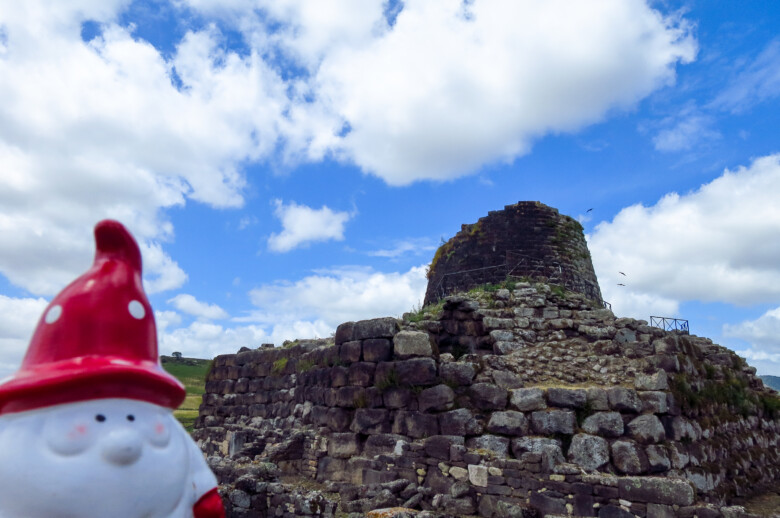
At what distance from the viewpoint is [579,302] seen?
11.8 meters

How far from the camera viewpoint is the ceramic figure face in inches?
102

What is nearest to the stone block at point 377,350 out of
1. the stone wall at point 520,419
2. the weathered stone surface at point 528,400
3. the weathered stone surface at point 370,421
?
the stone wall at point 520,419

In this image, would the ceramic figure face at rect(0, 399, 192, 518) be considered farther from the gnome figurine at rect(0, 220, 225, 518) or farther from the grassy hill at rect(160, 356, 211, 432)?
the grassy hill at rect(160, 356, 211, 432)

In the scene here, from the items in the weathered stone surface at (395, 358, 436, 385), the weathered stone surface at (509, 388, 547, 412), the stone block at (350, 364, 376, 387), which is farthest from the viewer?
the stone block at (350, 364, 376, 387)

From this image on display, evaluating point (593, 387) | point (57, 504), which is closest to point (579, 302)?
point (593, 387)

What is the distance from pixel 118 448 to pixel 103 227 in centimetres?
123

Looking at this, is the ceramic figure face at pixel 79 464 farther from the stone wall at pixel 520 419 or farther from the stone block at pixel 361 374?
the stone block at pixel 361 374

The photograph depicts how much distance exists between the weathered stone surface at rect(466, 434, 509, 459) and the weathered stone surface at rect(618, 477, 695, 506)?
6.19ft

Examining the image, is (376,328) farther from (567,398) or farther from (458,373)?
(567,398)

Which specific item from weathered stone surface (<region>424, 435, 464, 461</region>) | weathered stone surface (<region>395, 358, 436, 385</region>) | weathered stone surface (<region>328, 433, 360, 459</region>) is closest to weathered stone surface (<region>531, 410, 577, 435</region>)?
weathered stone surface (<region>424, 435, 464, 461</region>)

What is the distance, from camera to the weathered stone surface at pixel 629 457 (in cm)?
802

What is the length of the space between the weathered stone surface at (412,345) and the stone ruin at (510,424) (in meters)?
0.03

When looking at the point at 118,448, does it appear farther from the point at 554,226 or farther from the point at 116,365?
the point at 554,226

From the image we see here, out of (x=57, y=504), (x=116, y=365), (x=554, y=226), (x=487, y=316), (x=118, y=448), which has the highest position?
(x=554, y=226)
